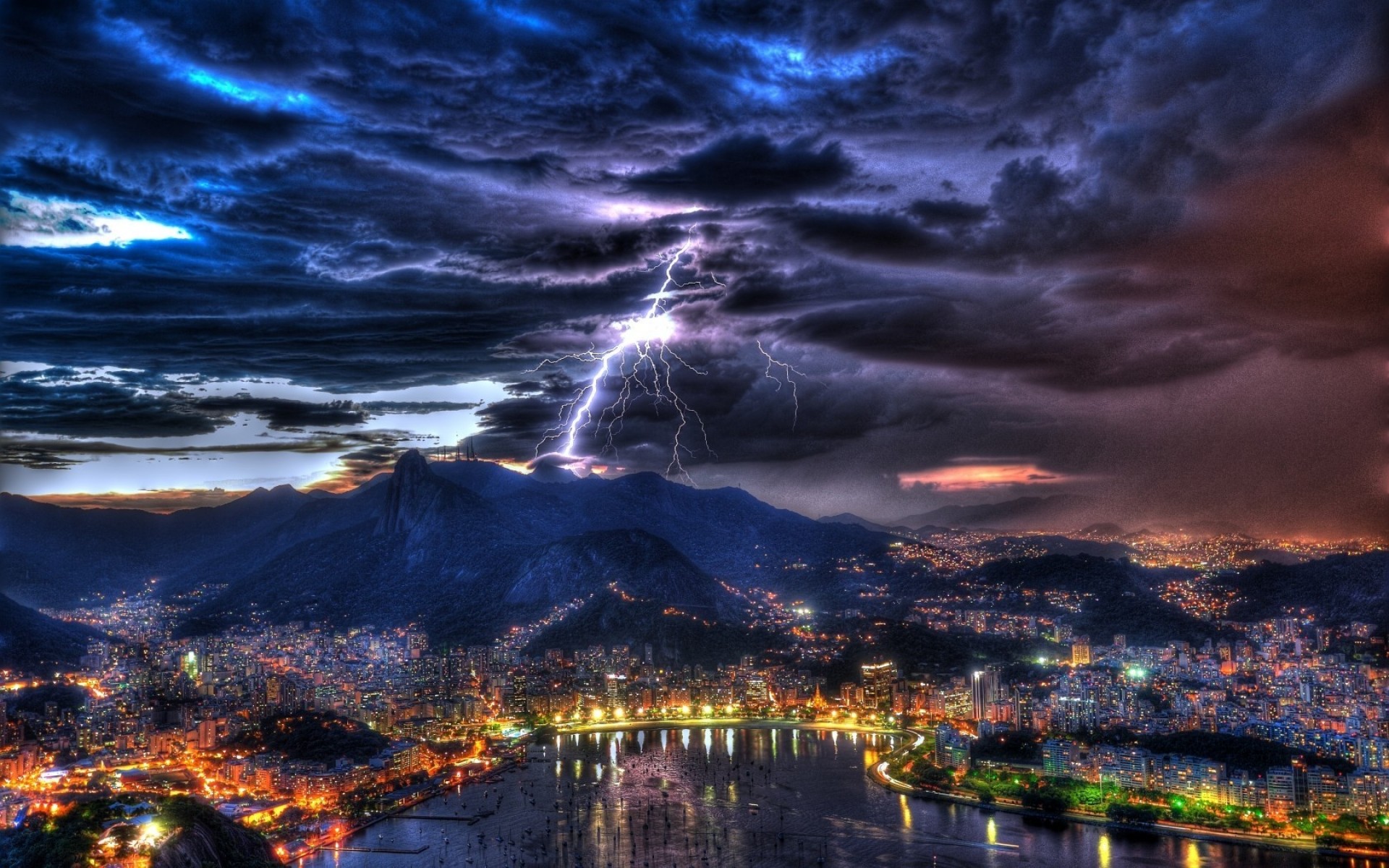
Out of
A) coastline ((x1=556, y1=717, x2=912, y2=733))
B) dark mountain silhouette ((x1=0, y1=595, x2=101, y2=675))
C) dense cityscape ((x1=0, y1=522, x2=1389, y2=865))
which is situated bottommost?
coastline ((x1=556, y1=717, x2=912, y2=733))

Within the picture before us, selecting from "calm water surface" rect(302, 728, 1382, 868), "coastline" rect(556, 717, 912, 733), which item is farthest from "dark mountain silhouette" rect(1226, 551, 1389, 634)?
"calm water surface" rect(302, 728, 1382, 868)

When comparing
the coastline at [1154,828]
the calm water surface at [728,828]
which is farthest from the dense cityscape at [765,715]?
the calm water surface at [728,828]

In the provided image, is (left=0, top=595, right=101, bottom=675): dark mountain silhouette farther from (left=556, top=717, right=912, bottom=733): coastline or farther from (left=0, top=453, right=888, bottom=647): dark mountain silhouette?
(left=556, top=717, right=912, bottom=733): coastline

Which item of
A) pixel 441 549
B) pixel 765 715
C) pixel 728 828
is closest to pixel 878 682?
pixel 765 715

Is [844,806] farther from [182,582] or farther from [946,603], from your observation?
[182,582]

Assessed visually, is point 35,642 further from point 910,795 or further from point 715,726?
point 910,795
